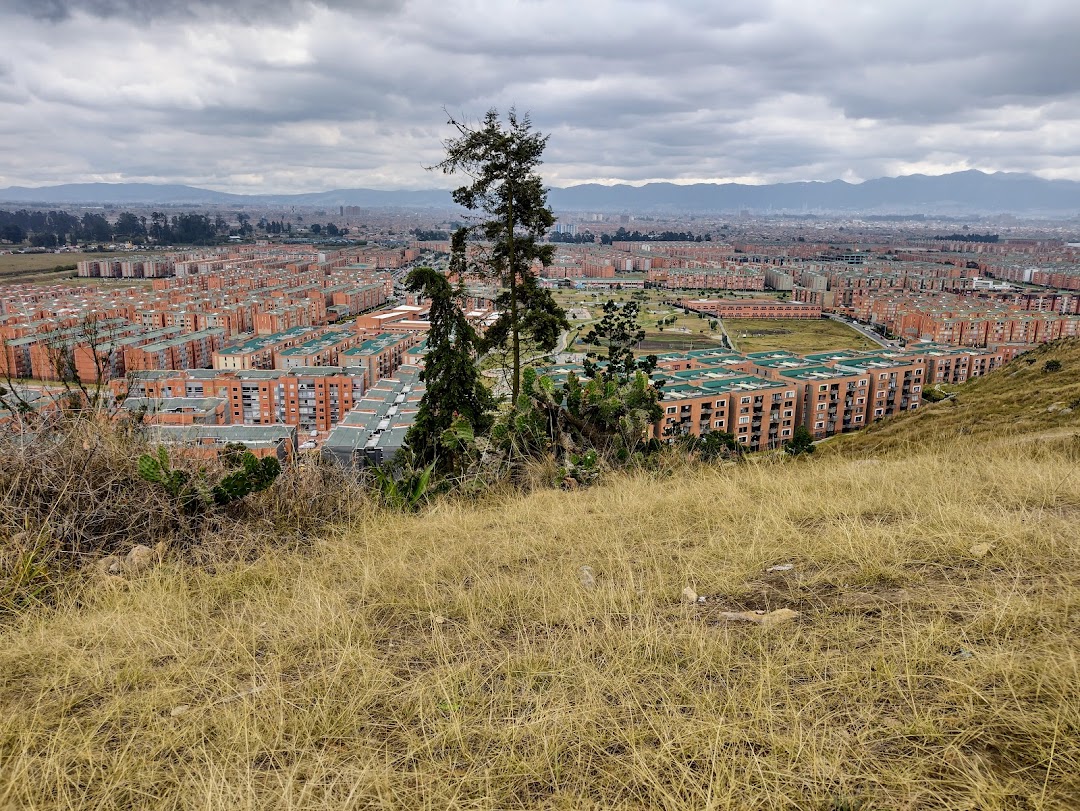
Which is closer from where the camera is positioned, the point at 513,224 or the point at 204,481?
the point at 204,481

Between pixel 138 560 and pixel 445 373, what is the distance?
465 cm

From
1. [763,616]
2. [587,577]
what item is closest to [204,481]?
[587,577]

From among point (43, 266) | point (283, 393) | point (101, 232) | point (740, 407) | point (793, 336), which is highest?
point (101, 232)

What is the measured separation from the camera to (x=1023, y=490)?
11.6ft

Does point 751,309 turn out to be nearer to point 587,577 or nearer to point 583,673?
point 587,577

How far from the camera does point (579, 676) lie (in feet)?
6.41

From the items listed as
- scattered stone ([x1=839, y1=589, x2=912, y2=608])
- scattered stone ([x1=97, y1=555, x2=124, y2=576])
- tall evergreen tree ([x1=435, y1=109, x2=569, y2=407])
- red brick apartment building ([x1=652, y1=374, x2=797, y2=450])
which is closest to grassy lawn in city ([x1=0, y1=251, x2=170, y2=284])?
red brick apartment building ([x1=652, y1=374, x2=797, y2=450])

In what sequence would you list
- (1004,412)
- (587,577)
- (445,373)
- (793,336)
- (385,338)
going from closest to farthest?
(587,577) → (445,373) → (1004,412) → (385,338) → (793,336)

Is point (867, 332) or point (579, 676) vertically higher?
point (579, 676)

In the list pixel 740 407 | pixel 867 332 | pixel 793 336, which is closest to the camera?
pixel 740 407

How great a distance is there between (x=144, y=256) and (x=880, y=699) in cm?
9496

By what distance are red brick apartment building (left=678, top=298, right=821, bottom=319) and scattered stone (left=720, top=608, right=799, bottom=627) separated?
172 ft

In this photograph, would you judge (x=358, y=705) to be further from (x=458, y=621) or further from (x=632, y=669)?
(x=632, y=669)

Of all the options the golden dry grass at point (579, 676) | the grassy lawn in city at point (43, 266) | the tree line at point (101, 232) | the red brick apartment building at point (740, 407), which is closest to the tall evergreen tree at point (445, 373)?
the golden dry grass at point (579, 676)
